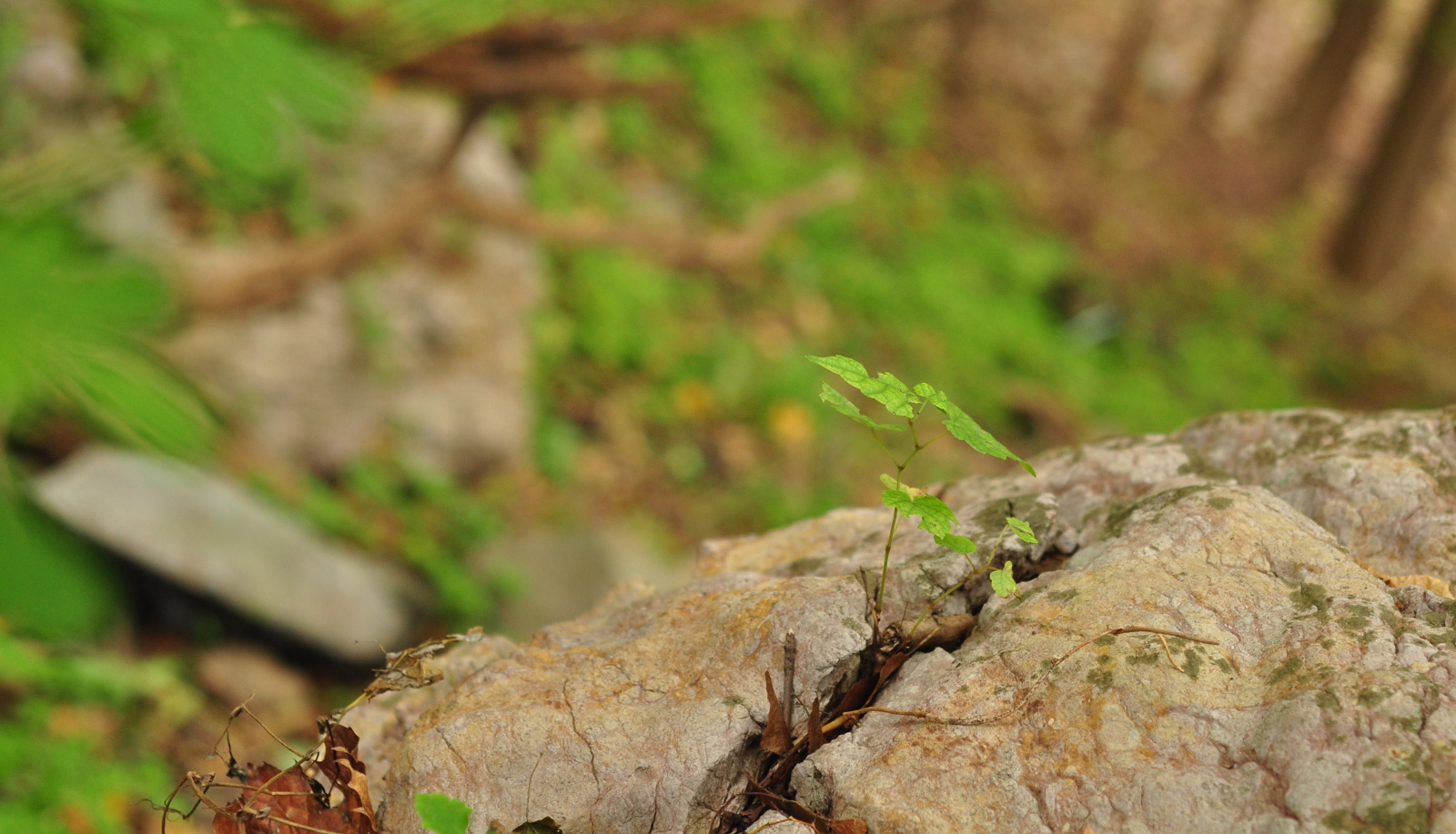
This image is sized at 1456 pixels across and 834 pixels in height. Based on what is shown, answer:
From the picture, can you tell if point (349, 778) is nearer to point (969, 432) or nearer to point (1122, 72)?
point (969, 432)

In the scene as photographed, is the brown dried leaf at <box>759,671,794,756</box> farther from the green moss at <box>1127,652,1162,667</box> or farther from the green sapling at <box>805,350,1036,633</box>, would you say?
the green moss at <box>1127,652,1162,667</box>

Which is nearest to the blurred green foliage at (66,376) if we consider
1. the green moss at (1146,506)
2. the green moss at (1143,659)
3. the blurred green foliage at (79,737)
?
the green moss at (1143,659)

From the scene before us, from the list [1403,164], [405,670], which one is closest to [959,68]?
[1403,164]

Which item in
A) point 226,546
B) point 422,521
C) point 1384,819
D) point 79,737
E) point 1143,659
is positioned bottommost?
point 1384,819

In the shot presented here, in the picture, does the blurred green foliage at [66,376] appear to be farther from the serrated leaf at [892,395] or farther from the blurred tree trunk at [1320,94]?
the blurred tree trunk at [1320,94]

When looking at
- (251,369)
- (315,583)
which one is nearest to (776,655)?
(315,583)

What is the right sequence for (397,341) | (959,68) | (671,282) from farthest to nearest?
(959,68)
(671,282)
(397,341)
